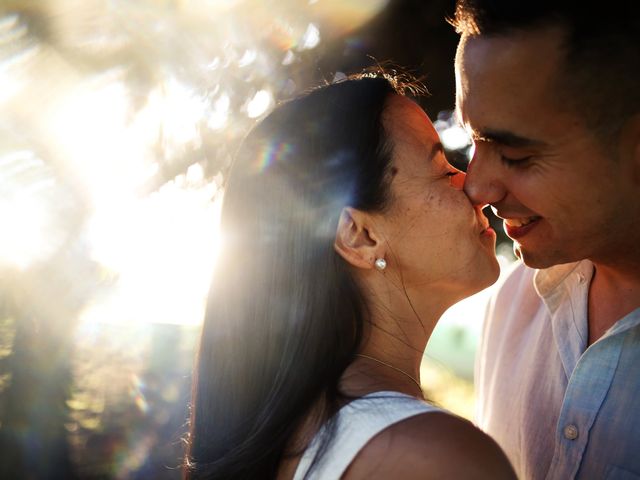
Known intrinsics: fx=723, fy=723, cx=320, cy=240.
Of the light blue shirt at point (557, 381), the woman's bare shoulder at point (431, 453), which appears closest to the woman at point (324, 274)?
the woman's bare shoulder at point (431, 453)

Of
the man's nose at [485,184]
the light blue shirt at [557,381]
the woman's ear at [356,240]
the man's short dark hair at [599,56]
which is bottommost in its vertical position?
the light blue shirt at [557,381]

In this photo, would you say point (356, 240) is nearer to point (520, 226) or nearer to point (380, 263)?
point (380, 263)

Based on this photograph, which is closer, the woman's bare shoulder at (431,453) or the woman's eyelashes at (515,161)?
the woman's bare shoulder at (431,453)

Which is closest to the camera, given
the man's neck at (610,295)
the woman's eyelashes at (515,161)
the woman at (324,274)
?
the woman at (324,274)

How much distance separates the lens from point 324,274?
2432 mm

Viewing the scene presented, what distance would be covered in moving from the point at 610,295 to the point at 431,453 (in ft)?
4.22

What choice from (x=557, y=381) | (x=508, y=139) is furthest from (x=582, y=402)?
(x=508, y=139)

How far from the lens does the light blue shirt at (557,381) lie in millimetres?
2459

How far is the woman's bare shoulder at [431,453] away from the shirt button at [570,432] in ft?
2.20

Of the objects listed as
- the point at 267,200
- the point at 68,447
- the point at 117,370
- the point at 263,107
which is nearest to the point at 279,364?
the point at 267,200

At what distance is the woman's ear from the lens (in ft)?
8.07

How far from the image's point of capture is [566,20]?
8.19ft

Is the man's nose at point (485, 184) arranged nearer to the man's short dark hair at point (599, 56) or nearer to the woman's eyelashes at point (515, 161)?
the woman's eyelashes at point (515, 161)

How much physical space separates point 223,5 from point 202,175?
1275 mm
